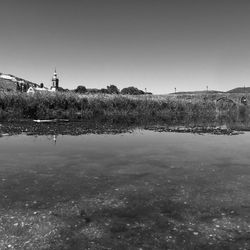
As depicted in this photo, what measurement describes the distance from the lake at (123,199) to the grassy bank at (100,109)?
31.3m

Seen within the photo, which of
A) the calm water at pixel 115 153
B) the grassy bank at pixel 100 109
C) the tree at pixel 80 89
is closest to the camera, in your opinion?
the calm water at pixel 115 153

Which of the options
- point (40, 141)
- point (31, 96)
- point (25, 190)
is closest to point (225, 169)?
point (25, 190)

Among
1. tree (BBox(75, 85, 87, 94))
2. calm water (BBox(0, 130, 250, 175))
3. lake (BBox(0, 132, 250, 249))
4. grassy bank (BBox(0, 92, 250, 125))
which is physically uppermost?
tree (BBox(75, 85, 87, 94))

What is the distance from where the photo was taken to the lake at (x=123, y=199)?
30.7ft

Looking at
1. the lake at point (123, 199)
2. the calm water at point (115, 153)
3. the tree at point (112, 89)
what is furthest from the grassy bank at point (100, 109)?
the tree at point (112, 89)

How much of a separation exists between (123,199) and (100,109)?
163ft

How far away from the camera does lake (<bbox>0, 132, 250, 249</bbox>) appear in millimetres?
9367

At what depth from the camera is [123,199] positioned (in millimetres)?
12648

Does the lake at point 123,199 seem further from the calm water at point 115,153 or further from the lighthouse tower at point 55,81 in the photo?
the lighthouse tower at point 55,81

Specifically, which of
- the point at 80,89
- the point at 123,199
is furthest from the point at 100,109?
the point at 80,89

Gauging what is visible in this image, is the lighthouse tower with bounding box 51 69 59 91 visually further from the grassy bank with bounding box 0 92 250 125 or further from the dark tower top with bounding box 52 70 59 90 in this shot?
the grassy bank with bounding box 0 92 250 125

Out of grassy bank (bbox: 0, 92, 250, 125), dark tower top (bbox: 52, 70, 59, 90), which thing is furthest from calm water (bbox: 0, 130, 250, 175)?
dark tower top (bbox: 52, 70, 59, 90)

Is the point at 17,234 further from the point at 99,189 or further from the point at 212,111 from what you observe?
the point at 212,111

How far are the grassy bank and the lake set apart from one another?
3131cm
